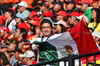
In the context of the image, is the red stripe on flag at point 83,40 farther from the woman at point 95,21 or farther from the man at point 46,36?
the woman at point 95,21

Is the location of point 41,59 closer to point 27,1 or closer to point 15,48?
point 15,48

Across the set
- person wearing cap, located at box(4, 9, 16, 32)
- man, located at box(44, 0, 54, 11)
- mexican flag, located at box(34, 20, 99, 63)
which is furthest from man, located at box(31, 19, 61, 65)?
man, located at box(44, 0, 54, 11)

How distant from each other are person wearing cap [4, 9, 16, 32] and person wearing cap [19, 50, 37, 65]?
2505mm

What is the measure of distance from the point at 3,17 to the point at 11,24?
762 millimetres

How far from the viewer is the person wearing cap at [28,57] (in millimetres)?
6565

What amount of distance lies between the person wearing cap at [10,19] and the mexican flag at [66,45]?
148 inches

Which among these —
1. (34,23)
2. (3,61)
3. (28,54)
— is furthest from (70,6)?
(3,61)

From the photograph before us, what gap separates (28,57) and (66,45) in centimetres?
146

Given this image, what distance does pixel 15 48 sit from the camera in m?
7.51

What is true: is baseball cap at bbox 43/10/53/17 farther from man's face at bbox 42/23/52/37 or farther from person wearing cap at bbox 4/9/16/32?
man's face at bbox 42/23/52/37

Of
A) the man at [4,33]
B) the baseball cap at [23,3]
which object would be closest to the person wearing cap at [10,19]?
the man at [4,33]

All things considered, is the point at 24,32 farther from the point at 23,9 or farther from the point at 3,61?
the point at 23,9

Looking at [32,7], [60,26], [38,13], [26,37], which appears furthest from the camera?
[32,7]

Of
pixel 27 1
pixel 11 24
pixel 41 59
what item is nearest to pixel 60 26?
pixel 41 59
